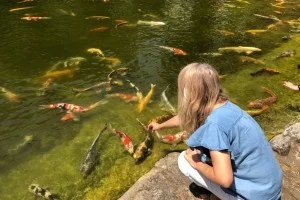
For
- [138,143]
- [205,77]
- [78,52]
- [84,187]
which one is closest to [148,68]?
[78,52]

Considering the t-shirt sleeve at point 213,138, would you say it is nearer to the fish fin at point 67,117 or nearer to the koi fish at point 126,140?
the koi fish at point 126,140

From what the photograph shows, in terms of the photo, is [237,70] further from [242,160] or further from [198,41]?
[242,160]

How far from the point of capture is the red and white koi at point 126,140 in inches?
235

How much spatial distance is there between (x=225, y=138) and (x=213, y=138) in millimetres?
104

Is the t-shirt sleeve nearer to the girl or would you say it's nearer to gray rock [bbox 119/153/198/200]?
the girl

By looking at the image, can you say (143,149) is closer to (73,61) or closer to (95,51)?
(73,61)

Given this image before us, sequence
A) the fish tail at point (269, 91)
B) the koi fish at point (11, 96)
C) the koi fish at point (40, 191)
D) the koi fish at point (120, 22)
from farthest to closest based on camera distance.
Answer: the koi fish at point (120, 22)
the fish tail at point (269, 91)
the koi fish at point (11, 96)
the koi fish at point (40, 191)

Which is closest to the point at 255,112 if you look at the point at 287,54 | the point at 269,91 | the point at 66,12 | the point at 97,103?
the point at 269,91

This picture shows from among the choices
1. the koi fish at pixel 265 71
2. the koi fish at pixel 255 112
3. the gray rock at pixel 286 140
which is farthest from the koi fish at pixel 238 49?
the gray rock at pixel 286 140

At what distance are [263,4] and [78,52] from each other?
904cm

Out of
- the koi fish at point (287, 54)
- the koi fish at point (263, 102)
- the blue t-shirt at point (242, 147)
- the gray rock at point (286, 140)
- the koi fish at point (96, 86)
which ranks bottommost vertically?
the koi fish at point (287, 54)

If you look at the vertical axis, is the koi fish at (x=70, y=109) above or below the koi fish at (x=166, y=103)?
above

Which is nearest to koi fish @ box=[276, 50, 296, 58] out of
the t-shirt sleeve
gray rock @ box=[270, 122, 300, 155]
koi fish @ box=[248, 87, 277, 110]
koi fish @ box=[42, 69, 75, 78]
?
koi fish @ box=[248, 87, 277, 110]

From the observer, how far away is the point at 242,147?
3279 mm
